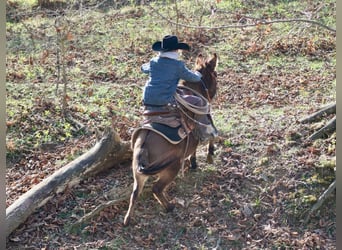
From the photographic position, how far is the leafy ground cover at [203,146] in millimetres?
6793

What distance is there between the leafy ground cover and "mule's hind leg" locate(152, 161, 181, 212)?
1.07 feet

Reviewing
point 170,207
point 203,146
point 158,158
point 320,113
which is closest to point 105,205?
point 170,207

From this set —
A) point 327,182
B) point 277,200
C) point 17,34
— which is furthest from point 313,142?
point 17,34

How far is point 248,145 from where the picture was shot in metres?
8.00

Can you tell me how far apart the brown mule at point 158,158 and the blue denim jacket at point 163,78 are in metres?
0.40

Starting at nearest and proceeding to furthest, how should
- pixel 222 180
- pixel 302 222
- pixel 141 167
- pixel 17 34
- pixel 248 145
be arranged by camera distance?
1. pixel 141 167
2. pixel 302 222
3. pixel 222 180
4. pixel 248 145
5. pixel 17 34

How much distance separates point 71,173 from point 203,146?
2247mm

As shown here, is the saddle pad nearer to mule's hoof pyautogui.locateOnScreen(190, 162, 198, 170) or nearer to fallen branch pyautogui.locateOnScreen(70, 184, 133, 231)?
mule's hoof pyautogui.locateOnScreen(190, 162, 198, 170)

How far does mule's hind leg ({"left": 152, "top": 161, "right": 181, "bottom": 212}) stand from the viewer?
22.1ft

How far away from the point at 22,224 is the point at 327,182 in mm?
4443

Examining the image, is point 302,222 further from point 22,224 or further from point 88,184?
point 22,224

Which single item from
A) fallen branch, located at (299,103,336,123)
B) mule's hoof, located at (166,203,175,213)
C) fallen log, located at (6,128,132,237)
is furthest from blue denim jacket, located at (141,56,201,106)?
fallen branch, located at (299,103,336,123)

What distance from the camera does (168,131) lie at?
21.7ft

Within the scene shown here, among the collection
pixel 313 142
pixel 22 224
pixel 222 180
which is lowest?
pixel 22 224
